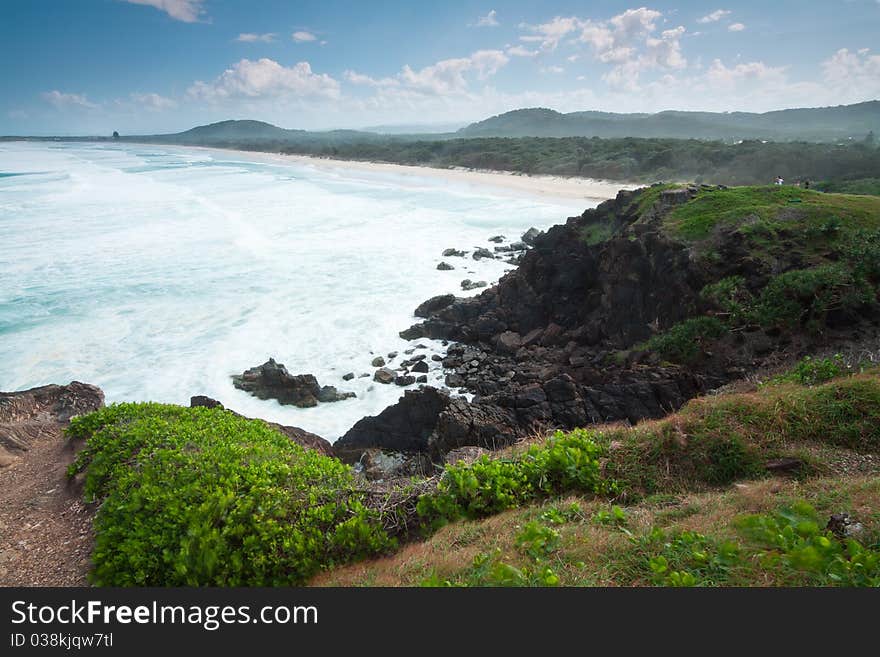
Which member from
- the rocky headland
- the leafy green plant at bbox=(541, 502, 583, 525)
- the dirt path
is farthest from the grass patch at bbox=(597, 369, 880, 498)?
the dirt path

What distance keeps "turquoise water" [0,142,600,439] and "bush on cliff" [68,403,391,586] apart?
26.0 ft

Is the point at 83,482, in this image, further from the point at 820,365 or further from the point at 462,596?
the point at 820,365

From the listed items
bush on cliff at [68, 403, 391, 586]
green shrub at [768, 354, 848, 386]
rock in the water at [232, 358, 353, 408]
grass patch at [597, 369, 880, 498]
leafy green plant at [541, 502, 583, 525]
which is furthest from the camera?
rock in the water at [232, 358, 353, 408]

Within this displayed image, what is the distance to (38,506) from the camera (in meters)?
6.31

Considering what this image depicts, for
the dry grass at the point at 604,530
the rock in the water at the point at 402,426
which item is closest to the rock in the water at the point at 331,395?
the rock in the water at the point at 402,426

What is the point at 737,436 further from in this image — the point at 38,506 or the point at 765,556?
the point at 38,506

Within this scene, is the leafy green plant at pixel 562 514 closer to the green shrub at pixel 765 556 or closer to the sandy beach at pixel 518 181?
the green shrub at pixel 765 556

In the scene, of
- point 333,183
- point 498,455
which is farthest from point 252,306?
point 333,183

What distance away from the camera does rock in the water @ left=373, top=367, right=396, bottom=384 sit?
52.4ft

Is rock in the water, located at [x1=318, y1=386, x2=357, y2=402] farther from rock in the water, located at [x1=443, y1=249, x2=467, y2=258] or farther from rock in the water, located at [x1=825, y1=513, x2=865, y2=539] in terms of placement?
rock in the water, located at [x1=443, y1=249, x2=467, y2=258]

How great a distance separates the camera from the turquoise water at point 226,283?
653 inches

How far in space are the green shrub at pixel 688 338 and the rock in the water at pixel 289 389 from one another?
339 inches

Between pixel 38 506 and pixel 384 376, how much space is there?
10.2 m

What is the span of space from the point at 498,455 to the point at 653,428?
5.99 ft
